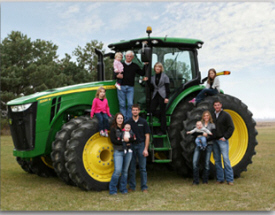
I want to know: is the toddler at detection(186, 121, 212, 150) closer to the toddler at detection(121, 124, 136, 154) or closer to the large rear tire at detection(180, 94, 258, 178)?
the large rear tire at detection(180, 94, 258, 178)

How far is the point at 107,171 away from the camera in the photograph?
592 centimetres

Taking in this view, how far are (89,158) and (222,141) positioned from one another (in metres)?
2.55

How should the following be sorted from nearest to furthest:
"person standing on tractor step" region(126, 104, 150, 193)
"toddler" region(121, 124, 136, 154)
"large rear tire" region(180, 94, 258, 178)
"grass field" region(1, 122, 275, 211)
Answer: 1. "grass field" region(1, 122, 275, 211)
2. "toddler" region(121, 124, 136, 154)
3. "person standing on tractor step" region(126, 104, 150, 193)
4. "large rear tire" region(180, 94, 258, 178)

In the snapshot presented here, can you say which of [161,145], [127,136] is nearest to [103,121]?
[127,136]

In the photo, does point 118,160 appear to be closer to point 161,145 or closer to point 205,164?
point 161,145

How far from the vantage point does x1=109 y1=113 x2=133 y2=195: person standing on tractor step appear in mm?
5648

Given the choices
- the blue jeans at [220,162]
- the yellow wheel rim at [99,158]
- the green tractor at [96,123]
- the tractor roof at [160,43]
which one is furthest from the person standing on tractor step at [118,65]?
the blue jeans at [220,162]

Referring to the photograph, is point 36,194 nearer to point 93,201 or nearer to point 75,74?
point 93,201

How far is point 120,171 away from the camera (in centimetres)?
567

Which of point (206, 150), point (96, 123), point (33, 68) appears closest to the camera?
point (96, 123)

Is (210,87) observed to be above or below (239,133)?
above

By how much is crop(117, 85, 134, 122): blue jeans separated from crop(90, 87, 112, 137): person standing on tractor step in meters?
0.44

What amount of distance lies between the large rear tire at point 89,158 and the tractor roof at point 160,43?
1917mm

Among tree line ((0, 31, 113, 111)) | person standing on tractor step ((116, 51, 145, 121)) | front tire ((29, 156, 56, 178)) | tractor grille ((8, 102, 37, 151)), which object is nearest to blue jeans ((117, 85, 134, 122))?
person standing on tractor step ((116, 51, 145, 121))
